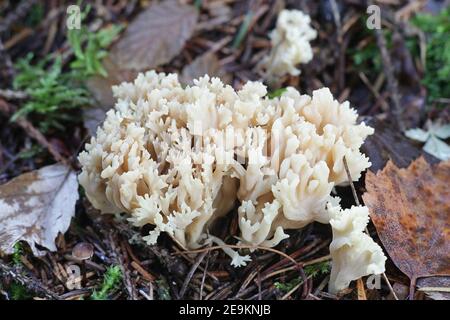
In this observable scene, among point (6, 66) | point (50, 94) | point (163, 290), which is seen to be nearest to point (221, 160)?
point (163, 290)

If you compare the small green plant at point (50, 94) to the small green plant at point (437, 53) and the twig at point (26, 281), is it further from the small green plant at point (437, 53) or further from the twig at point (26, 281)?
the small green plant at point (437, 53)

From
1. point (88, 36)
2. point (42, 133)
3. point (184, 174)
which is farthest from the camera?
point (88, 36)

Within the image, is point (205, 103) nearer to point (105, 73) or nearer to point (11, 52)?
point (105, 73)

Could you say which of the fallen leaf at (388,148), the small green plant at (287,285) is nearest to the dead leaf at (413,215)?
the fallen leaf at (388,148)

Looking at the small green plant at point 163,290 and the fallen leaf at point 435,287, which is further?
the small green plant at point 163,290

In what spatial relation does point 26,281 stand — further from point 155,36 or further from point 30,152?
point 155,36
